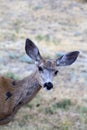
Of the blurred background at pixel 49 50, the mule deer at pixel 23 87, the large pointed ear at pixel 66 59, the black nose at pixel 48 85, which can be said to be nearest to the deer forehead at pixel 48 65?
the mule deer at pixel 23 87

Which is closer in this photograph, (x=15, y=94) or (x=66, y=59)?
(x=15, y=94)

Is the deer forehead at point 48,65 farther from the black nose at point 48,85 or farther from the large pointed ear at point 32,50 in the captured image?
the black nose at point 48,85

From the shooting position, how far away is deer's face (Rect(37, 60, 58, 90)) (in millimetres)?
7547

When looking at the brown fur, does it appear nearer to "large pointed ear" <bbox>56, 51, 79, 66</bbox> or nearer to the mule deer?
the mule deer

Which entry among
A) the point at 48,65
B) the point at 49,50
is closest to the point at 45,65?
the point at 48,65

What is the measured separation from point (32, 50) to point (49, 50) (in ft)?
19.0

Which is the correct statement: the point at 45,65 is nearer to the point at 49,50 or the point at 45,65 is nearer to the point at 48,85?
the point at 48,85

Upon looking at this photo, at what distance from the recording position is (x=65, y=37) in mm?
15914

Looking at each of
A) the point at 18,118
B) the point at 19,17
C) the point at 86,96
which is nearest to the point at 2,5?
the point at 19,17

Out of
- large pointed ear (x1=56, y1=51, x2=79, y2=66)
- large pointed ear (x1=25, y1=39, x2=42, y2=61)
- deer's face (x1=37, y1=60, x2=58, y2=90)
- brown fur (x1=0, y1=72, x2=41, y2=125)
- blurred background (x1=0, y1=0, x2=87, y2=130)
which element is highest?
large pointed ear (x1=25, y1=39, x2=42, y2=61)

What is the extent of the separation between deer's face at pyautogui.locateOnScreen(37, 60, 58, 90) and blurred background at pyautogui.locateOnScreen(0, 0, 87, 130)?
1.15 m

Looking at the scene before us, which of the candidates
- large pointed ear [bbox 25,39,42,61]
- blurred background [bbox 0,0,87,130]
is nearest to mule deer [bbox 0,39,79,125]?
large pointed ear [bbox 25,39,42,61]

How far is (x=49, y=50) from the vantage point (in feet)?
44.9

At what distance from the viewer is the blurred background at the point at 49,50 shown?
9.06 metres
